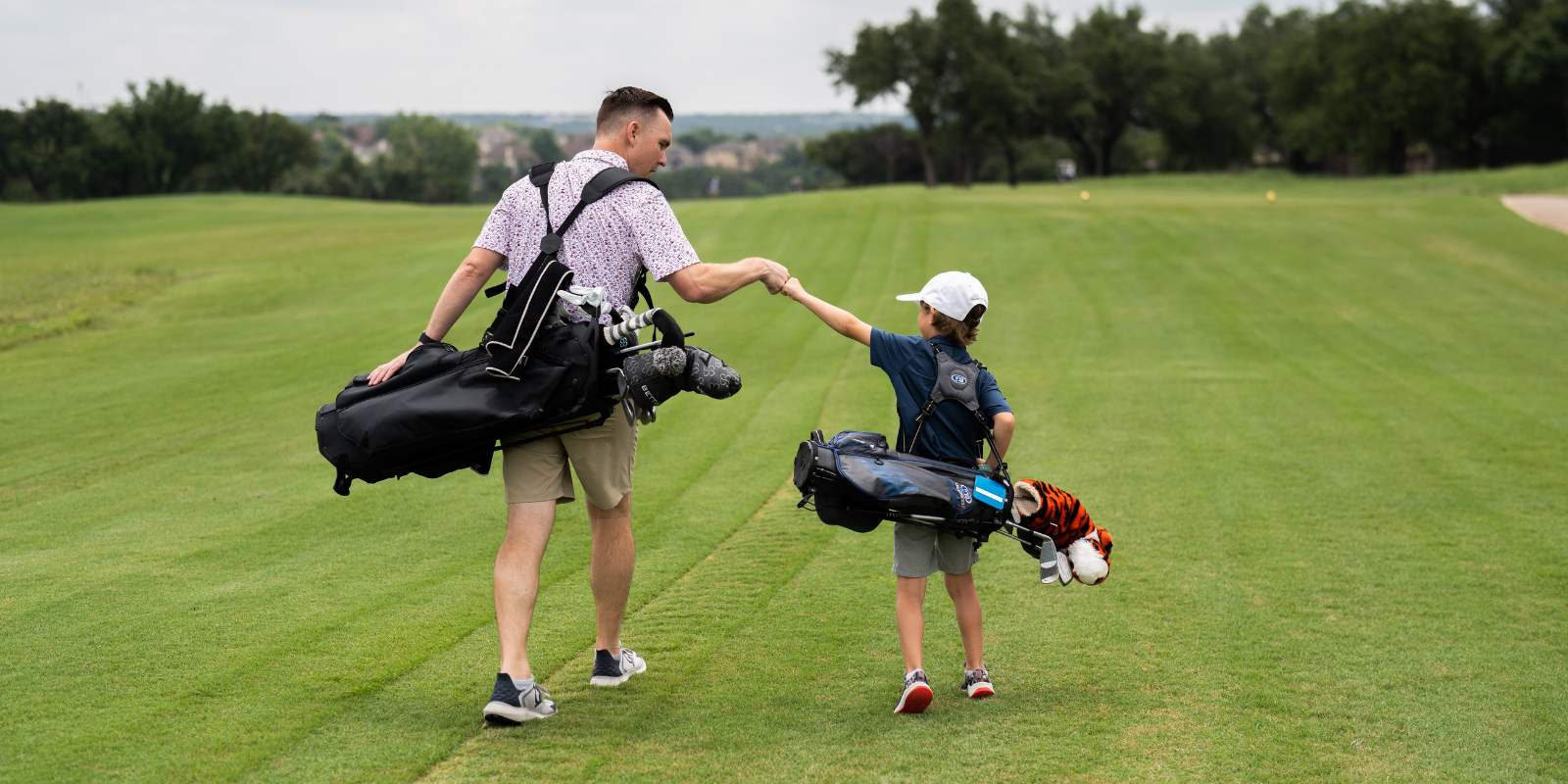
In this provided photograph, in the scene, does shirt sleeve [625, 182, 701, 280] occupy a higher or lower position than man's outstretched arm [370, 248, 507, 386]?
higher

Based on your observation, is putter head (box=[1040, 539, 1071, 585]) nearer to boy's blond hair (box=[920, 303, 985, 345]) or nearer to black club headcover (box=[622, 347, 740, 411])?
boy's blond hair (box=[920, 303, 985, 345])

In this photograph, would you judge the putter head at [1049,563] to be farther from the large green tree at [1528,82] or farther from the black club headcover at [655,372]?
the large green tree at [1528,82]

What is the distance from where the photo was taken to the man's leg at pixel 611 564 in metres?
4.67

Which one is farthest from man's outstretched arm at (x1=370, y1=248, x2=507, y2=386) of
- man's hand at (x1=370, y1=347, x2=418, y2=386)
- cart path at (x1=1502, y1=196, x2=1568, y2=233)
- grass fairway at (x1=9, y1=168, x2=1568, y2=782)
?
cart path at (x1=1502, y1=196, x2=1568, y2=233)

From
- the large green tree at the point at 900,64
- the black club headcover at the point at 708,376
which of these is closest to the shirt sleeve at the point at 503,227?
the black club headcover at the point at 708,376

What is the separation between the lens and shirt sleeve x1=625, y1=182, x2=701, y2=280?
167 inches

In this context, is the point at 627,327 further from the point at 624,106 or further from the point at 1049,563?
the point at 1049,563

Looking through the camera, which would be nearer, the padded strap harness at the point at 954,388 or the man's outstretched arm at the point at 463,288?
the man's outstretched arm at the point at 463,288

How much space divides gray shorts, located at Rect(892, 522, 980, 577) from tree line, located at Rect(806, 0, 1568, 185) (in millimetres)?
65326

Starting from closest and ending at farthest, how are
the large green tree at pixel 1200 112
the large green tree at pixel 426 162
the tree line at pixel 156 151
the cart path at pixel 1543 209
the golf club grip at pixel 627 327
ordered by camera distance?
1. the golf club grip at pixel 627 327
2. the cart path at pixel 1543 209
3. the tree line at pixel 156 151
4. the large green tree at pixel 1200 112
5. the large green tree at pixel 426 162

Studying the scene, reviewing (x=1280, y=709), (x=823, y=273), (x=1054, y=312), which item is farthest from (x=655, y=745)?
(x=823, y=273)

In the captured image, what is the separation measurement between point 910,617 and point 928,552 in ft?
0.88

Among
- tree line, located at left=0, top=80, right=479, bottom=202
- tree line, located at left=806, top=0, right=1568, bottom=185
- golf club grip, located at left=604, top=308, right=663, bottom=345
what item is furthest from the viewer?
tree line, located at left=0, top=80, right=479, bottom=202

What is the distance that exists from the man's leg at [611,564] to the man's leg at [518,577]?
30cm
